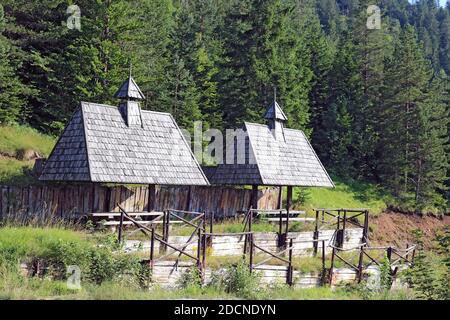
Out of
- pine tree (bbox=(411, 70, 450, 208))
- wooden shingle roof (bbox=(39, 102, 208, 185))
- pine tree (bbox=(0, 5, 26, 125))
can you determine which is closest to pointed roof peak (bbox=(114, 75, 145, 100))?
wooden shingle roof (bbox=(39, 102, 208, 185))

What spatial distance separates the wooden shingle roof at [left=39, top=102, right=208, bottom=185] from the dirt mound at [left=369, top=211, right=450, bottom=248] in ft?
56.6

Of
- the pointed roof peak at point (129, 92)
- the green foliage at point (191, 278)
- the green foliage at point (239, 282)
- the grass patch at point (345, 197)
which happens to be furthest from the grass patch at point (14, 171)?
the grass patch at point (345, 197)

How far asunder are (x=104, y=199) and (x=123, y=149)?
6.87 ft

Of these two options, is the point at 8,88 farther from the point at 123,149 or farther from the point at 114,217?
the point at 114,217

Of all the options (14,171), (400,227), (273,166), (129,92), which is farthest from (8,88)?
(400,227)

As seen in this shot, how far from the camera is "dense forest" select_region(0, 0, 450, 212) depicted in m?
31.1

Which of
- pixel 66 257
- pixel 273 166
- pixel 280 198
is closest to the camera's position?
pixel 66 257

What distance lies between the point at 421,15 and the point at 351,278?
122004mm

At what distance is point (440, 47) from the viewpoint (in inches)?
4604

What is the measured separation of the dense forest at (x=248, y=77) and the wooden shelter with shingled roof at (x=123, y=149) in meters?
7.79

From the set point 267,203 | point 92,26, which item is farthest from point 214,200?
point 92,26

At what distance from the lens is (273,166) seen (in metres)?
26.1
